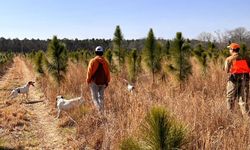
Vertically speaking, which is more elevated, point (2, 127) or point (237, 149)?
point (237, 149)

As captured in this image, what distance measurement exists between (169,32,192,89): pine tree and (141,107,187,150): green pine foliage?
31.8 ft

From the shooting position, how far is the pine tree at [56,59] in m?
14.6

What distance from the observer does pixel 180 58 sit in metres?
13.4

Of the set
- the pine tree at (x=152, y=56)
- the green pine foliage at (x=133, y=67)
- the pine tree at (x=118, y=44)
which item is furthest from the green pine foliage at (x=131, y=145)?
the pine tree at (x=118, y=44)

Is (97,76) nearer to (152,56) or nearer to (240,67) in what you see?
(240,67)

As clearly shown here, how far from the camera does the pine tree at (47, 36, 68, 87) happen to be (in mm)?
14625

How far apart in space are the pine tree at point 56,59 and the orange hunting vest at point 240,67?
831cm

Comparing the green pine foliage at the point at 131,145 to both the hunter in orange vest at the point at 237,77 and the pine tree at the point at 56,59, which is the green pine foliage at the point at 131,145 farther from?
the pine tree at the point at 56,59

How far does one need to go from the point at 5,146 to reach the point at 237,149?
4.61 meters

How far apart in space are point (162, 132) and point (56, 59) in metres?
11.7

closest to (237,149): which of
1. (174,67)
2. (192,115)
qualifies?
(192,115)

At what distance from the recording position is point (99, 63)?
9.20 meters

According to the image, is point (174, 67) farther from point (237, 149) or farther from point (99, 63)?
point (237, 149)

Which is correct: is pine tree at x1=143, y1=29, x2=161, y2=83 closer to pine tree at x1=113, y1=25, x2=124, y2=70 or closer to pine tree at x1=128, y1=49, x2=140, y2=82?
pine tree at x1=128, y1=49, x2=140, y2=82
